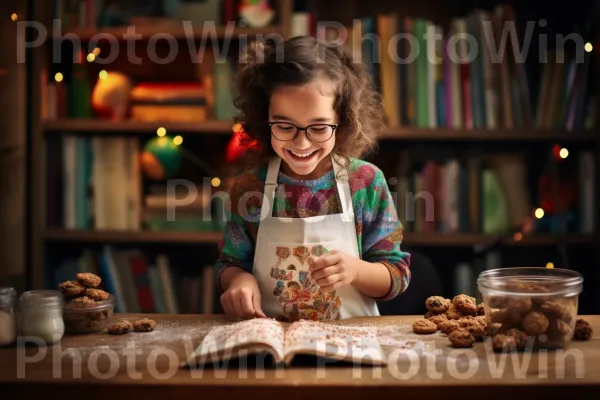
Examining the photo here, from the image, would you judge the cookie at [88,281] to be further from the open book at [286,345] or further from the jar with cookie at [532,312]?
the jar with cookie at [532,312]

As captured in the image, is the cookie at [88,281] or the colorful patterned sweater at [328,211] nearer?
the cookie at [88,281]

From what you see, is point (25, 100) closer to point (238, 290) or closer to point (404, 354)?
point (238, 290)

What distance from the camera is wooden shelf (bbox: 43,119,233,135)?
2771 millimetres

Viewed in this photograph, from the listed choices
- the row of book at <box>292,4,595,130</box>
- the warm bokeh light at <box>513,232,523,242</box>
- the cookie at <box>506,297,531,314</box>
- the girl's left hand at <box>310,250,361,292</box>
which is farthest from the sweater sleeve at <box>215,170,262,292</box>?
the warm bokeh light at <box>513,232,523,242</box>

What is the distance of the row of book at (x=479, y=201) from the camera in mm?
2822

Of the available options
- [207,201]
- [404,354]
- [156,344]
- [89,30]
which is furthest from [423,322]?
[89,30]

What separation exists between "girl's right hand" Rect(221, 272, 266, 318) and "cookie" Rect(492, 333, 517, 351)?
1.49 feet

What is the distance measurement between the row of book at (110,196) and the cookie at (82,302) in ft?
4.82

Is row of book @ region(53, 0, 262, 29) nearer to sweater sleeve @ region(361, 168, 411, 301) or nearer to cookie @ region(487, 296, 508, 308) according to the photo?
sweater sleeve @ region(361, 168, 411, 301)

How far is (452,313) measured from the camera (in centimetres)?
142

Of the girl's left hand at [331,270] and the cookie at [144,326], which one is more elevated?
the girl's left hand at [331,270]

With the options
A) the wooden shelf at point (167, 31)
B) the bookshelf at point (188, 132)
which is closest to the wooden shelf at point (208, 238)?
the bookshelf at point (188, 132)

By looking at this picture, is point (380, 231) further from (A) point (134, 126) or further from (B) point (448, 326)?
(A) point (134, 126)

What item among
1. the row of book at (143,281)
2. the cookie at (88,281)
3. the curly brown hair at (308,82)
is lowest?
the row of book at (143,281)
